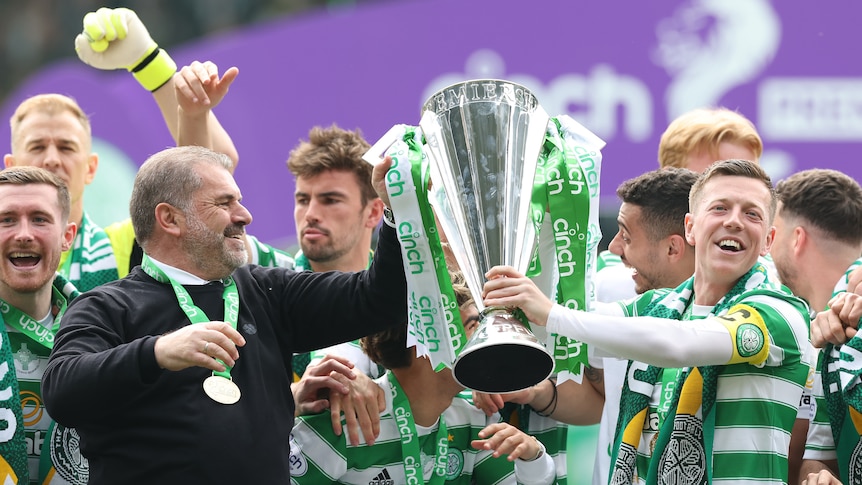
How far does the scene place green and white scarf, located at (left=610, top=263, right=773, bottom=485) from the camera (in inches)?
154

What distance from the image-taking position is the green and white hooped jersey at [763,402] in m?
3.82

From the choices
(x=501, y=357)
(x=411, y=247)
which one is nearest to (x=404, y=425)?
(x=411, y=247)

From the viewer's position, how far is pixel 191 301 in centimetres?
389

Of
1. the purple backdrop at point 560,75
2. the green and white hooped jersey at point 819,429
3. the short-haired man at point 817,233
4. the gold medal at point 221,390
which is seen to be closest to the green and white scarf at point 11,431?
the gold medal at point 221,390

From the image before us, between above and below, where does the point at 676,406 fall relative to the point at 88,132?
below

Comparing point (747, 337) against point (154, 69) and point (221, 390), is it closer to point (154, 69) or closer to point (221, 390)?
point (221, 390)

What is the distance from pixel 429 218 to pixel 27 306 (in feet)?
4.74

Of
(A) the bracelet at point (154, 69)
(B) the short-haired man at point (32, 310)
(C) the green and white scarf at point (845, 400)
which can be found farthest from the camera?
(A) the bracelet at point (154, 69)

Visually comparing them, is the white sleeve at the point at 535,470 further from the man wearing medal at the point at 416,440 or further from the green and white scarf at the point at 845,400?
the green and white scarf at the point at 845,400

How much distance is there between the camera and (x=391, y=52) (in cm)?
916

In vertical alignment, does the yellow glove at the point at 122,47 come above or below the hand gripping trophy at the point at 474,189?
above

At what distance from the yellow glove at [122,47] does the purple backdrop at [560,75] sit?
354 centimetres

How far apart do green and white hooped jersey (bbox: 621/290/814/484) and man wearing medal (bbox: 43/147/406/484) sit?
3.26ft

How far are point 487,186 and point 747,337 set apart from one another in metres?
0.84
